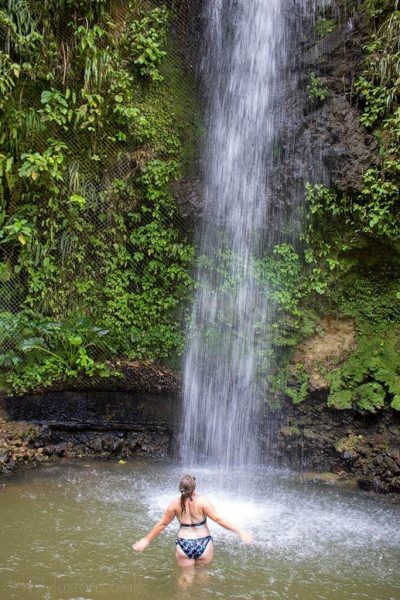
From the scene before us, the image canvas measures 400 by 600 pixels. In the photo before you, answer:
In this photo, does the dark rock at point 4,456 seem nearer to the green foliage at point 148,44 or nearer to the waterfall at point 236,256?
the waterfall at point 236,256

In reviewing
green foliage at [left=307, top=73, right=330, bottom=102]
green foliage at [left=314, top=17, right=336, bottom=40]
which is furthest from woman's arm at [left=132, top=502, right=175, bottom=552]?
green foliage at [left=314, top=17, right=336, bottom=40]

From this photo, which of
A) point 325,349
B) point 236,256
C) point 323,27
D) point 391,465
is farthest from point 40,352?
point 323,27

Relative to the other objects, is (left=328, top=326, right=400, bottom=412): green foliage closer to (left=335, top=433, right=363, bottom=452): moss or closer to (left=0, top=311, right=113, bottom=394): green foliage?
(left=335, top=433, right=363, bottom=452): moss

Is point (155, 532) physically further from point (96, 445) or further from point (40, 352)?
point (40, 352)

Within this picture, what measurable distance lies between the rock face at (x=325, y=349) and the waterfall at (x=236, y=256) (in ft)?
2.29

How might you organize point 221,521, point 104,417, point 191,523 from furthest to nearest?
1. point 104,417
2. point 191,523
3. point 221,521

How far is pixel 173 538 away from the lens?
18.3 feet

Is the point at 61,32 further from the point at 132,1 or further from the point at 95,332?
the point at 95,332

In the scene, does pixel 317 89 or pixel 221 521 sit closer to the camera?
pixel 221 521

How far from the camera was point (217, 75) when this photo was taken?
400 inches

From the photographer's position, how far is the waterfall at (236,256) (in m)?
9.06

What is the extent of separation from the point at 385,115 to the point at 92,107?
4599mm

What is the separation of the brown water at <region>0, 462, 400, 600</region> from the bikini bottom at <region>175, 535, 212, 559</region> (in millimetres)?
188

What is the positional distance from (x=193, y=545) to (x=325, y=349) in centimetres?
475
